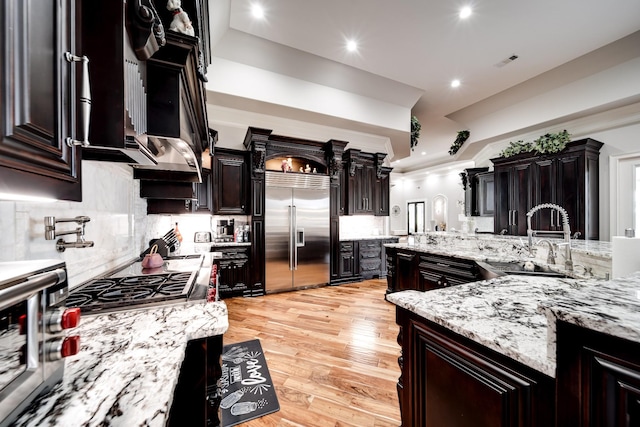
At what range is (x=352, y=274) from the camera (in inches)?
192

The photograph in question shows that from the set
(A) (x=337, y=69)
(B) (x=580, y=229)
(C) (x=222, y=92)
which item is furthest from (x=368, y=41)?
(B) (x=580, y=229)

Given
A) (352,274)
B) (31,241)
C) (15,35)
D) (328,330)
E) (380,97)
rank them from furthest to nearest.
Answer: (352,274)
(380,97)
(328,330)
(31,241)
(15,35)

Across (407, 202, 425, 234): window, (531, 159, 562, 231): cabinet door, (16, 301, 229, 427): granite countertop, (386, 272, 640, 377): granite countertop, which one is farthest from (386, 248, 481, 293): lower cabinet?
(407, 202, 425, 234): window

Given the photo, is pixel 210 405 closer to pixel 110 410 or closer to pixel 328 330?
pixel 110 410

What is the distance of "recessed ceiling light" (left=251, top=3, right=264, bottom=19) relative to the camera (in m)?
2.78

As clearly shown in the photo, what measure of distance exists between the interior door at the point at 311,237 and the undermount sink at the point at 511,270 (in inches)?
107

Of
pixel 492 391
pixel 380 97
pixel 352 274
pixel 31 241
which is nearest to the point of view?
pixel 492 391

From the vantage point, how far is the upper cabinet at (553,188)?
13.2ft

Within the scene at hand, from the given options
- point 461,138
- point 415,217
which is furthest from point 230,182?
point 415,217

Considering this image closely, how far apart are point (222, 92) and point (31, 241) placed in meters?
3.03

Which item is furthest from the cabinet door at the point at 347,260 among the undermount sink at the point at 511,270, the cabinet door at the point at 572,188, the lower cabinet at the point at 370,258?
the cabinet door at the point at 572,188

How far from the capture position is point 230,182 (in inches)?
163

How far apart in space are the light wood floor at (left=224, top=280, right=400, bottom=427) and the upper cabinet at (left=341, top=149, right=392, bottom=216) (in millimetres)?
1879

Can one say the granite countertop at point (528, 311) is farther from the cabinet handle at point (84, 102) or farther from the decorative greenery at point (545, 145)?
the decorative greenery at point (545, 145)
